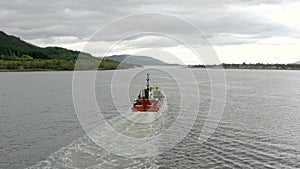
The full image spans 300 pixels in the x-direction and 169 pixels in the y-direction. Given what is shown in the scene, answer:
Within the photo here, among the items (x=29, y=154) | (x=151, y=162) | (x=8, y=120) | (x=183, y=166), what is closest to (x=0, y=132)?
(x=8, y=120)

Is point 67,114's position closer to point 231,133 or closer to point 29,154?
point 29,154

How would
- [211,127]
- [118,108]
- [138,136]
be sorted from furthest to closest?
[118,108], [211,127], [138,136]

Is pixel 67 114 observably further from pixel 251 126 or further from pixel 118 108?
pixel 251 126

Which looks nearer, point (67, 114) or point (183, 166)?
point (183, 166)

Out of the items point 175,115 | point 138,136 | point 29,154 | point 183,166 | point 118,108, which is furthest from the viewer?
point 118,108

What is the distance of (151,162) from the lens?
69.7 ft

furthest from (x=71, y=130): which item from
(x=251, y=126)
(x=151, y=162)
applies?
(x=251, y=126)

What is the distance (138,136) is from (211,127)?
29.2 feet

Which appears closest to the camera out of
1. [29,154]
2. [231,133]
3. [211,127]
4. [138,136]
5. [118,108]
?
[29,154]

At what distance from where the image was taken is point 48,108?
4550cm

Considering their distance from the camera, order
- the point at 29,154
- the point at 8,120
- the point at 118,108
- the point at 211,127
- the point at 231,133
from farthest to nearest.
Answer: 1. the point at 118,108
2. the point at 8,120
3. the point at 211,127
4. the point at 231,133
5. the point at 29,154

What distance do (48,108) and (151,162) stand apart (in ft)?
95.2

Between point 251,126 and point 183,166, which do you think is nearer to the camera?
point 183,166

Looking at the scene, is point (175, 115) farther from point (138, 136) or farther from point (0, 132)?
point (0, 132)
